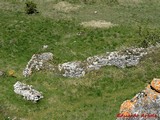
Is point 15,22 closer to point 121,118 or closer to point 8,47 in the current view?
point 8,47

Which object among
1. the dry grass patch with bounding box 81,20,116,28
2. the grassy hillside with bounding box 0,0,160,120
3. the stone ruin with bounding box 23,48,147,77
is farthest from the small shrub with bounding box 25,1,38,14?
the stone ruin with bounding box 23,48,147,77

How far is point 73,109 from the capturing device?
3075 cm

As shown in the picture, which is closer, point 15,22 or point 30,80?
point 30,80

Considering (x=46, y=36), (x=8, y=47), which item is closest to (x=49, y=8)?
(x=46, y=36)

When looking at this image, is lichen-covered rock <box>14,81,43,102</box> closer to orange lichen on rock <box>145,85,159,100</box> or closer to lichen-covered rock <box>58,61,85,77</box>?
lichen-covered rock <box>58,61,85,77</box>

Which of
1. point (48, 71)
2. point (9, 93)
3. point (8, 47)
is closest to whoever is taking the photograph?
point (9, 93)

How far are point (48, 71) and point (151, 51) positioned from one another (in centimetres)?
1265

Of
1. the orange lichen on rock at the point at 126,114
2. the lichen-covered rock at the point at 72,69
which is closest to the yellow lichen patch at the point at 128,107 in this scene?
the orange lichen on rock at the point at 126,114

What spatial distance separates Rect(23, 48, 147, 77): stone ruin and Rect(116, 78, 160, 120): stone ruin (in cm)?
1232

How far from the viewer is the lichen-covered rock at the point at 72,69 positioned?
35.7 m

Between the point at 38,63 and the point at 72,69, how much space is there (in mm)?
4161

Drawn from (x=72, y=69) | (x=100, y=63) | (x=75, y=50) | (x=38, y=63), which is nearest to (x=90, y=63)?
(x=100, y=63)

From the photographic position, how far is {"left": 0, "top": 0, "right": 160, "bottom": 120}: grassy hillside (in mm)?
31188

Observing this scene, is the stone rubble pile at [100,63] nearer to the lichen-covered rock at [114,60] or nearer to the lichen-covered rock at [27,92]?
the lichen-covered rock at [114,60]
